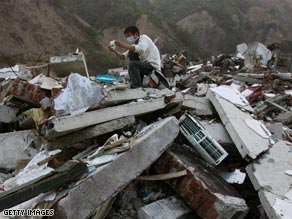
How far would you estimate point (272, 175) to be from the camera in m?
2.92

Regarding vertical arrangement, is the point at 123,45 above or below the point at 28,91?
above

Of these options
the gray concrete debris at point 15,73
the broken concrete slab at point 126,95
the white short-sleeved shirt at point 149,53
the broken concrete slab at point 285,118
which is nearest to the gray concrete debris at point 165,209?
the broken concrete slab at point 126,95

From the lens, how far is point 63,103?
2.93 m

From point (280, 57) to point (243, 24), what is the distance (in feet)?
78.4

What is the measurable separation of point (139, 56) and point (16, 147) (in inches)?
76.7

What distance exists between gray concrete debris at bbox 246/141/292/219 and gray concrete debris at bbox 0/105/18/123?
2.86 metres

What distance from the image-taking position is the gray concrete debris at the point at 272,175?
262cm

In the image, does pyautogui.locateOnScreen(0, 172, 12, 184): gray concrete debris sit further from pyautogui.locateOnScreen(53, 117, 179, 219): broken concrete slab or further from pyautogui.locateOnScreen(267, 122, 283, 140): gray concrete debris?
pyautogui.locateOnScreen(267, 122, 283, 140): gray concrete debris

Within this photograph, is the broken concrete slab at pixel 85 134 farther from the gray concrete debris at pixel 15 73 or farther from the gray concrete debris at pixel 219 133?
the gray concrete debris at pixel 15 73

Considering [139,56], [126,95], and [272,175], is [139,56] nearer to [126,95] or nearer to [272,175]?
[126,95]

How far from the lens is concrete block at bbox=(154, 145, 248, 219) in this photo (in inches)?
98.8
